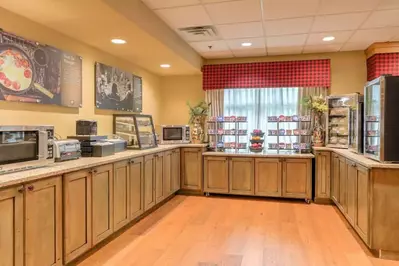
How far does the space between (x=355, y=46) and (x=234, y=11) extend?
2.64 metres

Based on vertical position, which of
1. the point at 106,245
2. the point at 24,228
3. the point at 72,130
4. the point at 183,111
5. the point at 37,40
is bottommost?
the point at 106,245

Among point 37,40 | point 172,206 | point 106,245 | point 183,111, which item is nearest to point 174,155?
point 172,206

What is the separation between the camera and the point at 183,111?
6254mm

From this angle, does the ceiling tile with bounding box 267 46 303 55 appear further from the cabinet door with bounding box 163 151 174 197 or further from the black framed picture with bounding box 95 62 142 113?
the cabinet door with bounding box 163 151 174 197

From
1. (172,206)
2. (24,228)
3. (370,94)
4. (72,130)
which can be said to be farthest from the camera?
(172,206)

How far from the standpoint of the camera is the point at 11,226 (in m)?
2.09

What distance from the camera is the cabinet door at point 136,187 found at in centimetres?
376

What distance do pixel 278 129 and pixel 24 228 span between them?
14.0 ft

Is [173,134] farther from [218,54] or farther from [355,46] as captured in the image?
[355,46]

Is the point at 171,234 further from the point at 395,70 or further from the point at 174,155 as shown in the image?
the point at 395,70

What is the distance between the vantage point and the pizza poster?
2744 millimetres

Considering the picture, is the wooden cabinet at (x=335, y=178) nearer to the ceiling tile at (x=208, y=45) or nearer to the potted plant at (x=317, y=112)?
the potted plant at (x=317, y=112)

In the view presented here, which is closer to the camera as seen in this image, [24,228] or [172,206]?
[24,228]

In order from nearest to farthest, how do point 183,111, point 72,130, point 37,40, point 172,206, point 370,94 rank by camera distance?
1. point 37,40
2. point 370,94
3. point 72,130
4. point 172,206
5. point 183,111
